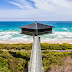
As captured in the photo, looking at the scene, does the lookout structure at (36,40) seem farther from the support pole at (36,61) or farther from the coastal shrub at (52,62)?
the coastal shrub at (52,62)

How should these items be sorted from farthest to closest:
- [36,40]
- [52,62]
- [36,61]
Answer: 1. [52,62]
2. [36,40]
3. [36,61]

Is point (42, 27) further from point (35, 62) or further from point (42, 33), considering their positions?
point (35, 62)

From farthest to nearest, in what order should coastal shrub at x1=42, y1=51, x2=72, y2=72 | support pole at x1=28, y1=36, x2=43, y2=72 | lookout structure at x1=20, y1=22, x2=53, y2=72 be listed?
coastal shrub at x1=42, y1=51, x2=72, y2=72, lookout structure at x1=20, y1=22, x2=53, y2=72, support pole at x1=28, y1=36, x2=43, y2=72

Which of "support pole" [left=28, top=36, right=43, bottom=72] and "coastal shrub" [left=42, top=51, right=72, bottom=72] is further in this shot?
"coastal shrub" [left=42, top=51, right=72, bottom=72]

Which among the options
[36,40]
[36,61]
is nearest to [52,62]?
[36,40]

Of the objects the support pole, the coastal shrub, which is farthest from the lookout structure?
the coastal shrub

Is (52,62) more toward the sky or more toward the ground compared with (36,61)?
more toward the ground

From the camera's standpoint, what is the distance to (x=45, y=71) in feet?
31.0

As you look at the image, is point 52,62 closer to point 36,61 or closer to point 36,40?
point 36,40

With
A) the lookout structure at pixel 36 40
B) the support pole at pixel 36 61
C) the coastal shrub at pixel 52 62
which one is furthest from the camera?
the coastal shrub at pixel 52 62

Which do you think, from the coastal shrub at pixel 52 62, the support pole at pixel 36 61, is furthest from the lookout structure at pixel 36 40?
the coastal shrub at pixel 52 62

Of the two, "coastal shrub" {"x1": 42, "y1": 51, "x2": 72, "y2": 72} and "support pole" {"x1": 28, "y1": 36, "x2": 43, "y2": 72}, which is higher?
"support pole" {"x1": 28, "y1": 36, "x2": 43, "y2": 72}

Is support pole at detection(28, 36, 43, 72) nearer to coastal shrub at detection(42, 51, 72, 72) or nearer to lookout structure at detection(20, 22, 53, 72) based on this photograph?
lookout structure at detection(20, 22, 53, 72)

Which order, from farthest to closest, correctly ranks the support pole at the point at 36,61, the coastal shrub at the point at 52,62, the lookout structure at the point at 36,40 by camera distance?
the coastal shrub at the point at 52,62 < the lookout structure at the point at 36,40 < the support pole at the point at 36,61
